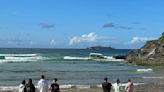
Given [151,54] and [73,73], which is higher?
[151,54]

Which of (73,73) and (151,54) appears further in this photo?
(151,54)

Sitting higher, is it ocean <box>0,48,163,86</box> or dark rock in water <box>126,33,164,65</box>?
dark rock in water <box>126,33,164,65</box>

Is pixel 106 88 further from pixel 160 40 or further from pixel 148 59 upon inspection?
pixel 160 40

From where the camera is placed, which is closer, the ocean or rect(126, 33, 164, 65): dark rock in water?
the ocean

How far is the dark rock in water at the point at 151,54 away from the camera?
82250 mm

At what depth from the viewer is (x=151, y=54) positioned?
8556 cm

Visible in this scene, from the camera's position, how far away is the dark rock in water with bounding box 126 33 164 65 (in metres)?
82.2

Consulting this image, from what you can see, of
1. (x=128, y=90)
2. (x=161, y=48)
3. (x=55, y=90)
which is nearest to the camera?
(x=55, y=90)

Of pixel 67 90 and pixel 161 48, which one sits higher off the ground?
pixel 161 48

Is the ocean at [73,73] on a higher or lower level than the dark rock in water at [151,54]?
lower

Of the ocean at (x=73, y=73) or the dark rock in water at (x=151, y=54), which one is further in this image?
the dark rock in water at (x=151, y=54)

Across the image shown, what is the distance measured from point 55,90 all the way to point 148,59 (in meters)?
64.0

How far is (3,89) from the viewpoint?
112 feet

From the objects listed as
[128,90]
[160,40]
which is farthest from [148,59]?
[128,90]
